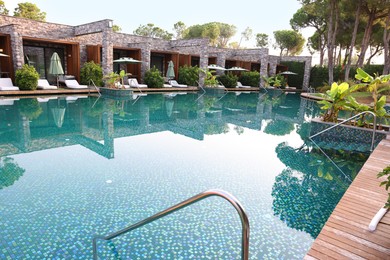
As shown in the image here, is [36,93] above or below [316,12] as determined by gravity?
below

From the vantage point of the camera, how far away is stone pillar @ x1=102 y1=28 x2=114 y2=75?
17734 mm

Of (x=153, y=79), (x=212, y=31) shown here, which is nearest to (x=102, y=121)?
(x=153, y=79)

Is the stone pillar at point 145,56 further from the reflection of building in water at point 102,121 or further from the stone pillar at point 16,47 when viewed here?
the stone pillar at point 16,47

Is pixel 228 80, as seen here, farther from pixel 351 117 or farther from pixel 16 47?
pixel 351 117

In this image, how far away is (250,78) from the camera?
28719 mm

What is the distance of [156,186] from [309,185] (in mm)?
2916

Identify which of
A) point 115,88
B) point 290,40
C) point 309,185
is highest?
point 290,40

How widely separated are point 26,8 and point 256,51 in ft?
99.4

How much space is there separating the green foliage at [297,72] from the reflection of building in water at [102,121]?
19.2 m

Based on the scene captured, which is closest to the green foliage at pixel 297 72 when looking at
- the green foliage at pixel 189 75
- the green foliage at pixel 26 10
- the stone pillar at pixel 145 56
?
the green foliage at pixel 189 75

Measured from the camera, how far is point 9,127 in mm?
8508

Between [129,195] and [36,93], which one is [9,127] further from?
[36,93]

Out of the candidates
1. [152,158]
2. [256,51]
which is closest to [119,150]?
[152,158]

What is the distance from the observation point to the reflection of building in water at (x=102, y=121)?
7.35 m
